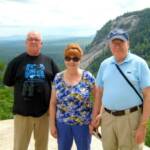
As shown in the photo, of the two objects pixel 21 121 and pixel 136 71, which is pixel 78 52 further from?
pixel 21 121

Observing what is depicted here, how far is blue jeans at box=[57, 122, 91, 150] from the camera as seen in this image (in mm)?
4238

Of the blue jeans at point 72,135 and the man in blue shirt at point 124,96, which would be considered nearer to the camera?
the man in blue shirt at point 124,96

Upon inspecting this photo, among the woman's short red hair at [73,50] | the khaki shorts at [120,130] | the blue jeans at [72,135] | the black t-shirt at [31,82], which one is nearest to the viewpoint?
the khaki shorts at [120,130]

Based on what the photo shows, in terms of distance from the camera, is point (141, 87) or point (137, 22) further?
point (137, 22)

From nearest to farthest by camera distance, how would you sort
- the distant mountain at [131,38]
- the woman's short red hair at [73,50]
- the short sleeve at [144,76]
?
1. the short sleeve at [144,76]
2. the woman's short red hair at [73,50]
3. the distant mountain at [131,38]

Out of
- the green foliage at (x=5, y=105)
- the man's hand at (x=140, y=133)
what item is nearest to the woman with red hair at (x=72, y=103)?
the man's hand at (x=140, y=133)

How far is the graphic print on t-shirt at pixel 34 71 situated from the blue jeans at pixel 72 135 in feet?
2.01

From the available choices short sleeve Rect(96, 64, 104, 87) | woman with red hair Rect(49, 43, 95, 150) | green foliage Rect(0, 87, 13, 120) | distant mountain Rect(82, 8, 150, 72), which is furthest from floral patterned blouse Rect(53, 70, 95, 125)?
distant mountain Rect(82, 8, 150, 72)

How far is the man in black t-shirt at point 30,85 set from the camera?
4535 mm

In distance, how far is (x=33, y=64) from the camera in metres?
4.58

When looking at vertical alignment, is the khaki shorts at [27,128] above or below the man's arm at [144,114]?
below

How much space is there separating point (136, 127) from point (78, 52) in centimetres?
94

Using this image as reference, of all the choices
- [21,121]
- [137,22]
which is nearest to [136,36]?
[137,22]

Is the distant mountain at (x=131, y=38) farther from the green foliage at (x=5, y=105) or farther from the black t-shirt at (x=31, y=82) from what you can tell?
the black t-shirt at (x=31, y=82)
